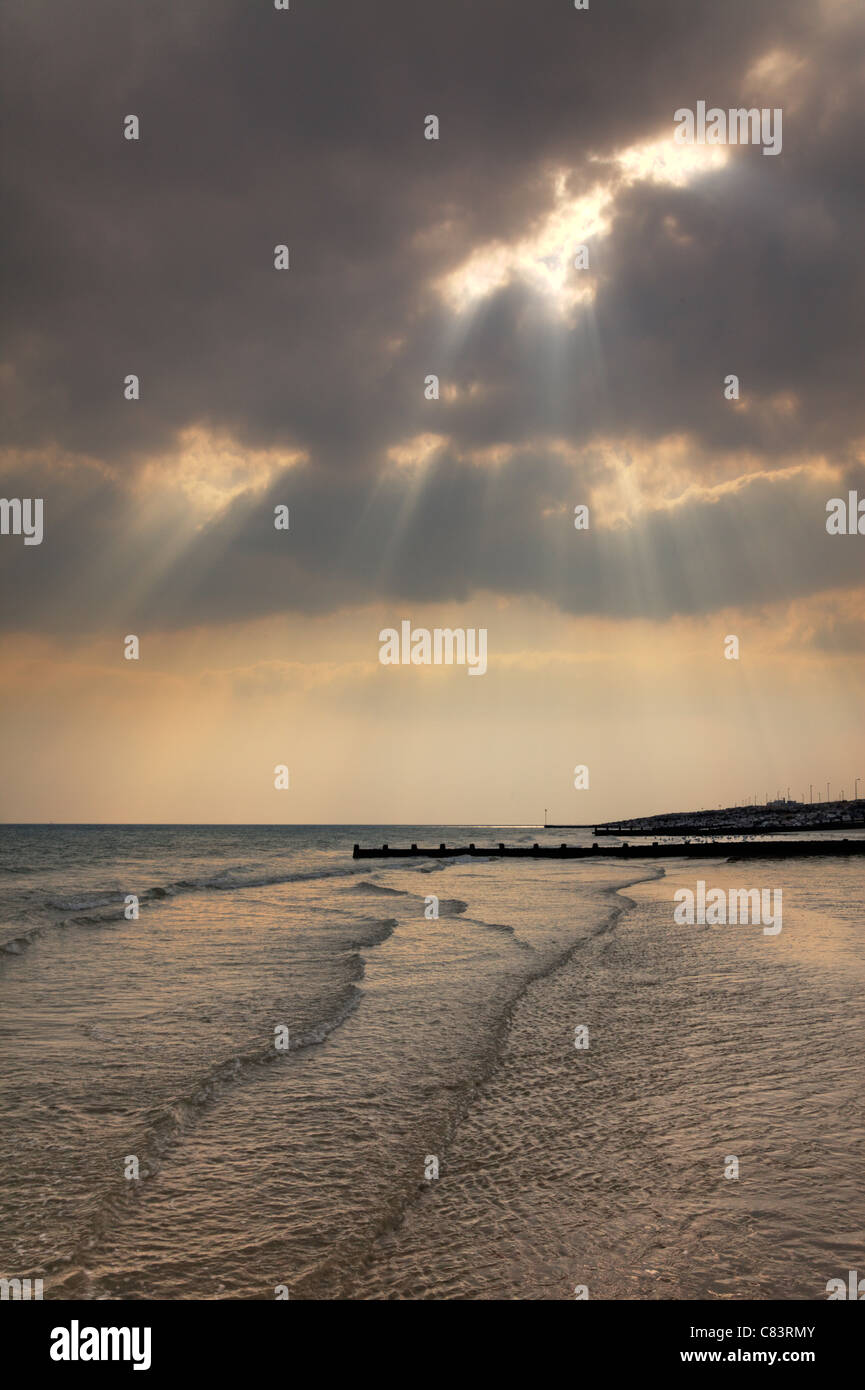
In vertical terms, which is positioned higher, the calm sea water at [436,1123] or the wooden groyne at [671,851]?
the wooden groyne at [671,851]

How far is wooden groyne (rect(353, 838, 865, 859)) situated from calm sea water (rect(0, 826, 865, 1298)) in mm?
57617

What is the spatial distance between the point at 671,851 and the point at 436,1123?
81.0 metres

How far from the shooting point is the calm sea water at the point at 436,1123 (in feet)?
18.4

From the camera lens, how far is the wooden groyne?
71.2 metres

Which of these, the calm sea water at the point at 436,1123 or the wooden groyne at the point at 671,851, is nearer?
the calm sea water at the point at 436,1123

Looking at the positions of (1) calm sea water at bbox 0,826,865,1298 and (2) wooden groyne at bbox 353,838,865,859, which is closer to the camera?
(1) calm sea water at bbox 0,826,865,1298

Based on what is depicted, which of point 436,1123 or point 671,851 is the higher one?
point 671,851

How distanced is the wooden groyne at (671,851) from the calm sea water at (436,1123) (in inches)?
2268

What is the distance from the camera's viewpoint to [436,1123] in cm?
833

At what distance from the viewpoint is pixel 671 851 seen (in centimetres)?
8381

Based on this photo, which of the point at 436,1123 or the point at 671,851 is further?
the point at 671,851
